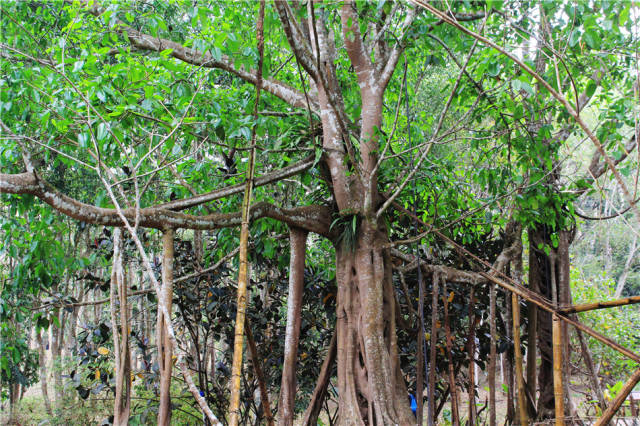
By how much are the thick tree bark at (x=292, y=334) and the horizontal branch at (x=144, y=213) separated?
20cm

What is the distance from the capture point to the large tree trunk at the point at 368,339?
151 inches

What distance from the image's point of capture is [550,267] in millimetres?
4953

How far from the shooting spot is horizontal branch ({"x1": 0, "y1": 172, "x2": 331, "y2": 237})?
2736 mm

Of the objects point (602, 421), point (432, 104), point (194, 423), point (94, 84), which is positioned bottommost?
point (194, 423)

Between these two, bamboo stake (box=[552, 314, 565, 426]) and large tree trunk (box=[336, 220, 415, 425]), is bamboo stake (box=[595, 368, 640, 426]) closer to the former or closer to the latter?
bamboo stake (box=[552, 314, 565, 426])

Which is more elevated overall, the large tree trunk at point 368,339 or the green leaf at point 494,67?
the green leaf at point 494,67

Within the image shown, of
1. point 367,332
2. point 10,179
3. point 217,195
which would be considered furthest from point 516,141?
point 10,179

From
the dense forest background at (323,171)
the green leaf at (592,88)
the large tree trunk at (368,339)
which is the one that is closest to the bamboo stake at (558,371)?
the dense forest background at (323,171)

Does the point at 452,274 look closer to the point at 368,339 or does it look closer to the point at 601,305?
the point at 368,339

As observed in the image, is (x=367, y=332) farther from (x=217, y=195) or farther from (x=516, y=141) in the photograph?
(x=516, y=141)

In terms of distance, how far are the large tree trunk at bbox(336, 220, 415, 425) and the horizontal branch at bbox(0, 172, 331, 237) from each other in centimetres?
50

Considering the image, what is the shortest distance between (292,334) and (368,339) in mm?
687

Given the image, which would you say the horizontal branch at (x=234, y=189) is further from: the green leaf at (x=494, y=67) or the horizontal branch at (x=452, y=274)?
the green leaf at (x=494, y=67)

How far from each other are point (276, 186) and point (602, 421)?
4.23 meters
